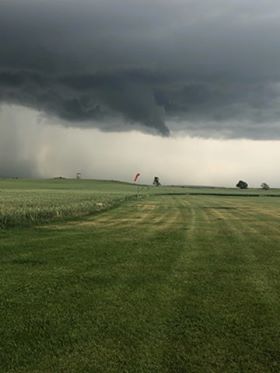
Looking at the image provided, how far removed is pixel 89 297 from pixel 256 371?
4858mm

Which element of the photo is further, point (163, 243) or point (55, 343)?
point (163, 243)

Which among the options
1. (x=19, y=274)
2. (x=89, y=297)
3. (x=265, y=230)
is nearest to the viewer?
(x=89, y=297)

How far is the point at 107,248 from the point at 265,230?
448 inches

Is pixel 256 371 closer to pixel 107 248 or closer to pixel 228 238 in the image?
pixel 107 248

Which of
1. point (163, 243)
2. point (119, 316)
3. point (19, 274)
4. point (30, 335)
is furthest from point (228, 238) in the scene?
point (30, 335)

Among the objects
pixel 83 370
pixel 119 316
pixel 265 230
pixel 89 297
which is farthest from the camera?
pixel 265 230

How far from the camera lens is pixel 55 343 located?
828 cm

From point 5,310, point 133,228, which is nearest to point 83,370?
point 5,310

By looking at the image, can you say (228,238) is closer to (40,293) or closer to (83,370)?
(40,293)

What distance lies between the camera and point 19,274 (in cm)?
1363

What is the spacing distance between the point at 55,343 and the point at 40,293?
3350 millimetres

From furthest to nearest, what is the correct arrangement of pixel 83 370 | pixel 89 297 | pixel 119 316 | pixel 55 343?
pixel 89 297, pixel 119 316, pixel 55 343, pixel 83 370

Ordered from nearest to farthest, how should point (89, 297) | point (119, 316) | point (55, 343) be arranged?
1. point (55, 343)
2. point (119, 316)
3. point (89, 297)

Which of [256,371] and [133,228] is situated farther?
[133,228]
